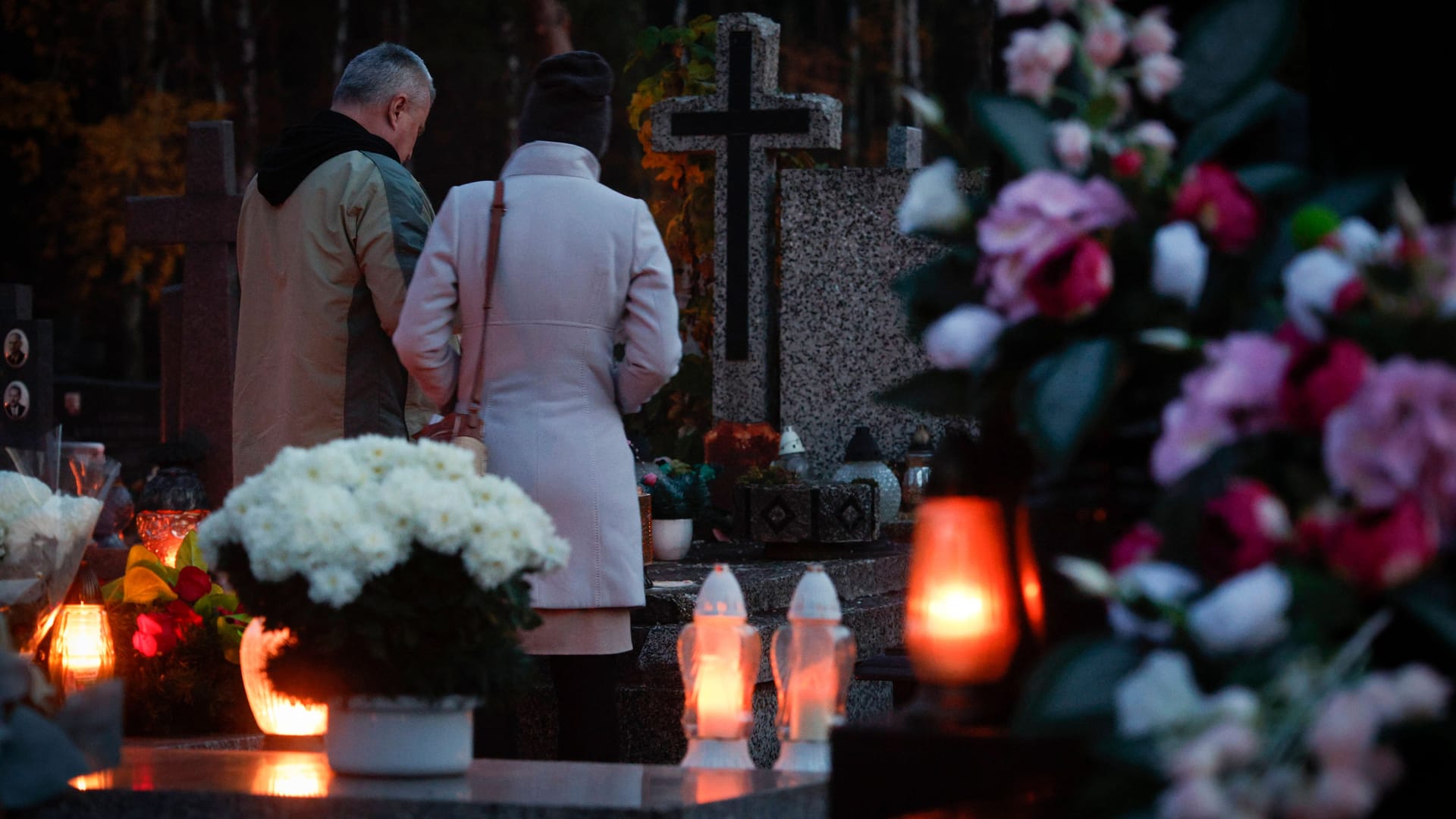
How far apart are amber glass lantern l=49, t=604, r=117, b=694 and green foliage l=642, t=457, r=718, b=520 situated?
6.78ft

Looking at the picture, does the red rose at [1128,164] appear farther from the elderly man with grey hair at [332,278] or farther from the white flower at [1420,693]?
the elderly man with grey hair at [332,278]

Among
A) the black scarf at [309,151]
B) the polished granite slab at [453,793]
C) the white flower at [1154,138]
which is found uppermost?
the black scarf at [309,151]

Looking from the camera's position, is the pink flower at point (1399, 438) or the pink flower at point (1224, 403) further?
the pink flower at point (1224, 403)

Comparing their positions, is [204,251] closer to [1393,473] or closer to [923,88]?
[1393,473]

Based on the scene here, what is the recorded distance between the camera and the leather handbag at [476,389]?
361cm

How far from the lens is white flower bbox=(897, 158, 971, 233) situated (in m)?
2.20

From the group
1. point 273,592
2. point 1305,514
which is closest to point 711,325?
point 273,592

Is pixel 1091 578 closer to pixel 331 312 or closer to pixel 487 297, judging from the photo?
pixel 487 297

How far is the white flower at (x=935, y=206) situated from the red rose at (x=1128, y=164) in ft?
0.73

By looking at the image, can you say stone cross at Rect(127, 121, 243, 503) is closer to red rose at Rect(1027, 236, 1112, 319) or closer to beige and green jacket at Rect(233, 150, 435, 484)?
beige and green jacket at Rect(233, 150, 435, 484)

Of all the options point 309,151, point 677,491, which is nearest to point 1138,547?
point 309,151

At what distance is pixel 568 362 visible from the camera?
3652 mm

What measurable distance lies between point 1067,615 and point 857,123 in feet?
70.1

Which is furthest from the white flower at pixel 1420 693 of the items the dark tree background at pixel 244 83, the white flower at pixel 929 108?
the dark tree background at pixel 244 83
